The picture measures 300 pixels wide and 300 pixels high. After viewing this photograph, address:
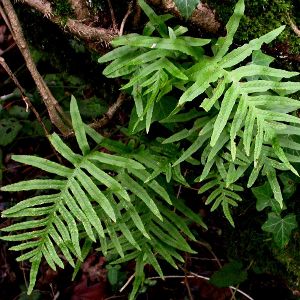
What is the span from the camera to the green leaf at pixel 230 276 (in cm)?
270

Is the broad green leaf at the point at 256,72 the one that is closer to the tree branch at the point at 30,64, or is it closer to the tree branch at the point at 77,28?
the tree branch at the point at 77,28

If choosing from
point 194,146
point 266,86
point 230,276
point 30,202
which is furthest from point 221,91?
point 230,276

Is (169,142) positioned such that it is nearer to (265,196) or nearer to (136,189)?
(136,189)

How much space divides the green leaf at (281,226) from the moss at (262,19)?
0.81 m

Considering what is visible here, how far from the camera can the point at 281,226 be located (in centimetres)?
227

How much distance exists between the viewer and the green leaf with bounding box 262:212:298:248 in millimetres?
2262

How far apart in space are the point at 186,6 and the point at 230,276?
1634 mm

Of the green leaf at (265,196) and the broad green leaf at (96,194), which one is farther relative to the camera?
the green leaf at (265,196)

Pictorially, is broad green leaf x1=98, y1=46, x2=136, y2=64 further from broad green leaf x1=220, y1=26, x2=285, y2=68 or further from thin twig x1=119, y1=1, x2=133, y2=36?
broad green leaf x1=220, y1=26, x2=285, y2=68

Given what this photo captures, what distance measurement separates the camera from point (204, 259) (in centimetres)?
311

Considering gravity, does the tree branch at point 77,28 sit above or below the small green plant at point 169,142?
above

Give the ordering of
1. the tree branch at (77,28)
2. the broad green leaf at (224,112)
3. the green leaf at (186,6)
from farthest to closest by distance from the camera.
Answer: the tree branch at (77,28) < the green leaf at (186,6) < the broad green leaf at (224,112)

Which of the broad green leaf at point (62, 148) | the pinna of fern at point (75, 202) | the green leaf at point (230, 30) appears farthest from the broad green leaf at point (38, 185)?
the green leaf at point (230, 30)

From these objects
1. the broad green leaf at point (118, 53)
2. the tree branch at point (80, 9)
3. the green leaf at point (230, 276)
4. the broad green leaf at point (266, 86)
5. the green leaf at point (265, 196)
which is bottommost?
the green leaf at point (230, 276)
